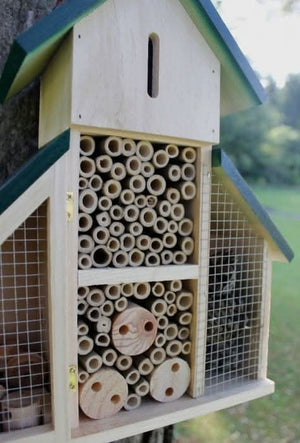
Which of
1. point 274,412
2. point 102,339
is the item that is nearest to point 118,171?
point 102,339

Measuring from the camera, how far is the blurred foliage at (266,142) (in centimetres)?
607

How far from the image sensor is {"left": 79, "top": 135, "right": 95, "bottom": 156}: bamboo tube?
0.77m

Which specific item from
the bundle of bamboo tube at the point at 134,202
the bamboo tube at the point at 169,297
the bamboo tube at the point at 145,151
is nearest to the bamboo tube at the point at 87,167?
the bundle of bamboo tube at the point at 134,202

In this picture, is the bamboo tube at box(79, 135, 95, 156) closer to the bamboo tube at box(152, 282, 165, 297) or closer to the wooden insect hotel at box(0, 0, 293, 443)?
the wooden insect hotel at box(0, 0, 293, 443)

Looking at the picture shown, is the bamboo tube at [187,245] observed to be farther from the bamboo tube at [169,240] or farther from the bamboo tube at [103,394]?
the bamboo tube at [103,394]

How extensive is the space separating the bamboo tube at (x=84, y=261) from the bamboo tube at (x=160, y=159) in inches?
9.7

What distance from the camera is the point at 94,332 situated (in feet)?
2.68

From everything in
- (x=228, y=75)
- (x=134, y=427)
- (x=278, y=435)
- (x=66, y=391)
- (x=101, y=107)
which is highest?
(x=228, y=75)

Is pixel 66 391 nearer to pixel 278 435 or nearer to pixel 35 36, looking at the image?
pixel 35 36

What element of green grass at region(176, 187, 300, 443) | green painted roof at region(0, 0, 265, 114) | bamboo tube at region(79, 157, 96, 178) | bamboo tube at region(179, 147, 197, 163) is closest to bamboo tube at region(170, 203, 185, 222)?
bamboo tube at region(179, 147, 197, 163)

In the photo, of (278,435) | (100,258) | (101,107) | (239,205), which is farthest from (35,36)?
(278,435)

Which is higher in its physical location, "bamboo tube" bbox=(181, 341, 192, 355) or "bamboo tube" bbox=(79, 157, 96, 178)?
"bamboo tube" bbox=(79, 157, 96, 178)

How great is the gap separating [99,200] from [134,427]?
1.51 ft

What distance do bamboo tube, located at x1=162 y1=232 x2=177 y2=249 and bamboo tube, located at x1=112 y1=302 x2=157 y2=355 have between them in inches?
5.9
